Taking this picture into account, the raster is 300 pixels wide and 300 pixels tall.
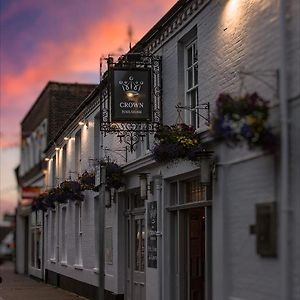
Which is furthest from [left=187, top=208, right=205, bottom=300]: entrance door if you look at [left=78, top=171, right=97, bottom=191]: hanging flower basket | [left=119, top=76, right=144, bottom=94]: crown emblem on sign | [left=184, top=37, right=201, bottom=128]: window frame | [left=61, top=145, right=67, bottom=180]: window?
[left=61, top=145, right=67, bottom=180]: window

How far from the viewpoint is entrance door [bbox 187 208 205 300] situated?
41.4ft

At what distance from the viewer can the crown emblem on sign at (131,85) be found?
43.5ft

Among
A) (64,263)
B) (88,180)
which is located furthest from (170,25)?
(64,263)

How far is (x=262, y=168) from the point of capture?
8625mm

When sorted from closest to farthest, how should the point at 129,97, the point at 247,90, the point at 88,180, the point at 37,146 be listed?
the point at 247,90, the point at 129,97, the point at 88,180, the point at 37,146

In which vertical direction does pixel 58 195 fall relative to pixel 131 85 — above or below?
below

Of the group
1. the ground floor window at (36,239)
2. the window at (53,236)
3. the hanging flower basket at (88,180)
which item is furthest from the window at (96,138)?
the ground floor window at (36,239)

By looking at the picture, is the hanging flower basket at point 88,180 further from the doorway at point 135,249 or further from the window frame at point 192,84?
the window frame at point 192,84

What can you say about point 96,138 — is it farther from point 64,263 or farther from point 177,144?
point 177,144

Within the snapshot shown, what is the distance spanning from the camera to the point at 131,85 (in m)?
13.3

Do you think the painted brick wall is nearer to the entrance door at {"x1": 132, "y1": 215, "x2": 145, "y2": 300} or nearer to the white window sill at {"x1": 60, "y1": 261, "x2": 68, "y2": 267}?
the entrance door at {"x1": 132, "y1": 215, "x2": 145, "y2": 300}

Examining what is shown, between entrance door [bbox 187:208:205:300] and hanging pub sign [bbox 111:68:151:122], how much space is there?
2.12 m

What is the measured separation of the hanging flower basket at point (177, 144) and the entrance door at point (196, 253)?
137 cm

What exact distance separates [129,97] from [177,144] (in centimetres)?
211
